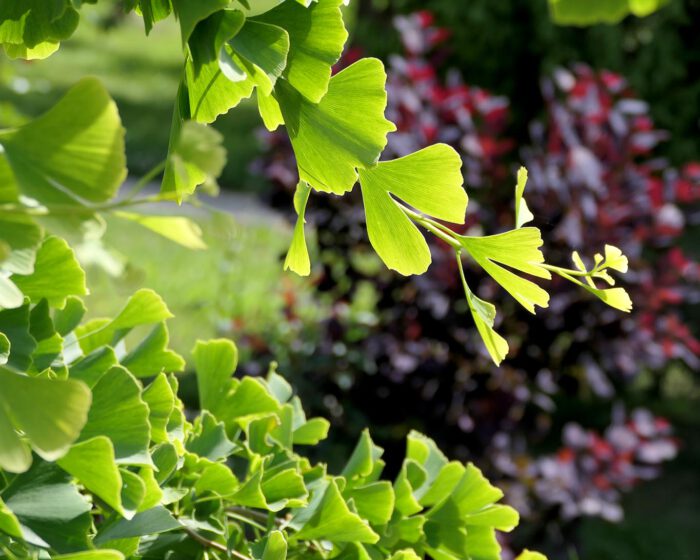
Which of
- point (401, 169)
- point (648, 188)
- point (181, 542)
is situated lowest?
point (648, 188)

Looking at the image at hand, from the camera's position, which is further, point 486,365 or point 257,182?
point 257,182

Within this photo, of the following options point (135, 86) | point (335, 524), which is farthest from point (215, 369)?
point (135, 86)

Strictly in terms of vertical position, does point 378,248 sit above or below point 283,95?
below

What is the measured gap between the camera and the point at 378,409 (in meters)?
3.80

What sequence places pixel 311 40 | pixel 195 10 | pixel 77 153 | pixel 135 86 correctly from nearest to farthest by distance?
1. pixel 77 153
2. pixel 195 10
3. pixel 311 40
4. pixel 135 86

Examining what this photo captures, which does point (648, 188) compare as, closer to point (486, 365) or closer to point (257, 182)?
point (486, 365)

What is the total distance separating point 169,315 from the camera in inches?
A: 38.1

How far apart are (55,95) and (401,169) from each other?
14528 mm

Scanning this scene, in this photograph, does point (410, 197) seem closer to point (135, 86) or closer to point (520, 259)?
point (520, 259)

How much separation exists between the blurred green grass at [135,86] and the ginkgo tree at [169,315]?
19.1 feet

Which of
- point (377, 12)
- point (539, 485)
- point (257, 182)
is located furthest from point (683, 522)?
point (257, 182)

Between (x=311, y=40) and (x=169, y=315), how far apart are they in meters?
0.32

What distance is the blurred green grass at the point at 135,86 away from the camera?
1130cm

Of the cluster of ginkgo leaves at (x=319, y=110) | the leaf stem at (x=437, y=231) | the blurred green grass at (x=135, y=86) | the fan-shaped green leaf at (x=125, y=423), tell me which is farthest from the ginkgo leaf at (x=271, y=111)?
the blurred green grass at (x=135, y=86)
